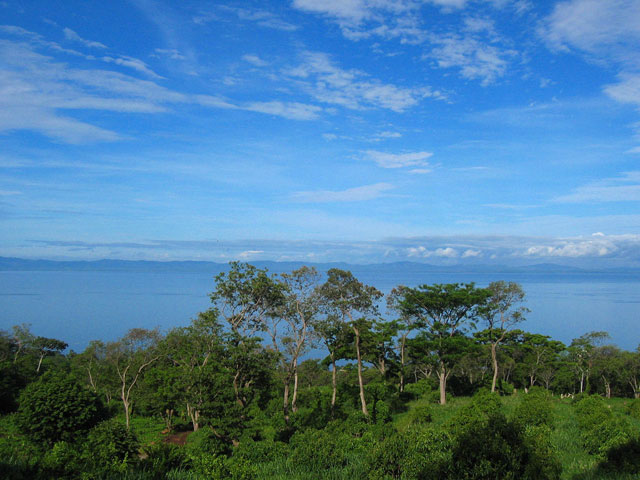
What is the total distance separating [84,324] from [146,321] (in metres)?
12.9

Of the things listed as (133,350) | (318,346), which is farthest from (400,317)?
(133,350)

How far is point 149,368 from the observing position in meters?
29.5

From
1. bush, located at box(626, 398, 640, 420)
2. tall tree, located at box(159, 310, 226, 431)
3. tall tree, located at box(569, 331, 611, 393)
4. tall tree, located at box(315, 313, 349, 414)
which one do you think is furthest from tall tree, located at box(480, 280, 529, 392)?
tall tree, located at box(159, 310, 226, 431)

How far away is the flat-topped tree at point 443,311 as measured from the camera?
2402cm

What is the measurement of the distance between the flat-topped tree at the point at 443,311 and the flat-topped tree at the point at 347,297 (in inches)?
183

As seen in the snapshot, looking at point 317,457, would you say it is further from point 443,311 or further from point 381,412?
point 443,311

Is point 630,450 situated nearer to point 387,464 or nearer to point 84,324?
point 387,464

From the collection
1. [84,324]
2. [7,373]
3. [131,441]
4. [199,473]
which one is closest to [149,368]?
[7,373]

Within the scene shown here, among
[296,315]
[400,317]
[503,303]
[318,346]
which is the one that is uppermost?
[503,303]

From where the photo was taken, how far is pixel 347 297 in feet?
68.1

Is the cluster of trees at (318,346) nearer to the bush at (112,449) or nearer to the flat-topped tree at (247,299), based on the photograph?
the flat-topped tree at (247,299)

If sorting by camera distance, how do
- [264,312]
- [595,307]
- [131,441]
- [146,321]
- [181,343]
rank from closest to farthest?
[131,441] → [264,312] → [181,343] → [146,321] → [595,307]

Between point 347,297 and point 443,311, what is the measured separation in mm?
7312

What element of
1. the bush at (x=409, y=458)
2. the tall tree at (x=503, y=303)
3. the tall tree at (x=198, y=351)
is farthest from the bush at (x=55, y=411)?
the tall tree at (x=503, y=303)
